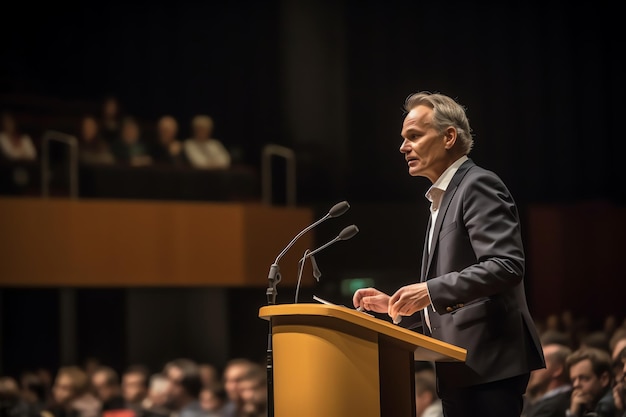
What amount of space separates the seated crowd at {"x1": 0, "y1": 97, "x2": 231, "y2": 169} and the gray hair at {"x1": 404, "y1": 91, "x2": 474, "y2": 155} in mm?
6557

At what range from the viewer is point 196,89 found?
1174 centimetres

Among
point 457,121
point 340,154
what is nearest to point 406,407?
point 457,121

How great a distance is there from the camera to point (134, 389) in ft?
22.7

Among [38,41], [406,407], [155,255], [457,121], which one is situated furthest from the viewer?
[38,41]

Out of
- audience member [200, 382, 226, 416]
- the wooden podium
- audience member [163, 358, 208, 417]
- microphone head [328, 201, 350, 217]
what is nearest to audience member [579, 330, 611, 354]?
audience member [200, 382, 226, 416]

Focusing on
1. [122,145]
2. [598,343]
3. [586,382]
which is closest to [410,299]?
[586,382]

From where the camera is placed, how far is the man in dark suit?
225 centimetres

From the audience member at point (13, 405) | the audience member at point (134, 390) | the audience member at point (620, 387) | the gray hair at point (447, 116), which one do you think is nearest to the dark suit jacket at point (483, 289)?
the gray hair at point (447, 116)

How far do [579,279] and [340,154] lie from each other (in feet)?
9.02

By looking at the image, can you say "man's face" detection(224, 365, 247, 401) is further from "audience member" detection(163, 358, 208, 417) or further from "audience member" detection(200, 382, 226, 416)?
"audience member" detection(163, 358, 208, 417)

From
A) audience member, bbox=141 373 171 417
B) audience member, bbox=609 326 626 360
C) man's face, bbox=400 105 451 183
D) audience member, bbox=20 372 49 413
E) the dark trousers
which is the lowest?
audience member, bbox=20 372 49 413

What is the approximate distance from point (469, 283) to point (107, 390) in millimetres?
5034

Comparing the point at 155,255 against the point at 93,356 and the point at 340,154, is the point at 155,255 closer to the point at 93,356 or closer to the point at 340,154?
the point at 93,356

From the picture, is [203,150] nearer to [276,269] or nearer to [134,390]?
[134,390]
